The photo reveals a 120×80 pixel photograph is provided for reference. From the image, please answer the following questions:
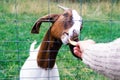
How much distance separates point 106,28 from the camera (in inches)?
247

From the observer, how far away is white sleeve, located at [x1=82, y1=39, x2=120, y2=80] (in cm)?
195

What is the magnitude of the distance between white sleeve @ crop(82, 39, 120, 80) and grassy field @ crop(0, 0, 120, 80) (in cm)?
121

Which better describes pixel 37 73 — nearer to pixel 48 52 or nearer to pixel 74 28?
pixel 48 52

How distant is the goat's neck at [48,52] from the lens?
12.3 ft

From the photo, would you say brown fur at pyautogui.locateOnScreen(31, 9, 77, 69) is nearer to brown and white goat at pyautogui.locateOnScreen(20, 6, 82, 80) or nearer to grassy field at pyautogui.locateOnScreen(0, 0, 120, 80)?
brown and white goat at pyautogui.locateOnScreen(20, 6, 82, 80)

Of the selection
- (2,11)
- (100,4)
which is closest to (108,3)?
(100,4)

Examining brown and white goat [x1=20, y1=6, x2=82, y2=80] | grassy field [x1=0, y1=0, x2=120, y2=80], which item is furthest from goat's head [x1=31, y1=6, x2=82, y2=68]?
grassy field [x1=0, y1=0, x2=120, y2=80]

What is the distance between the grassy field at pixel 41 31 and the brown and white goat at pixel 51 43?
15 cm

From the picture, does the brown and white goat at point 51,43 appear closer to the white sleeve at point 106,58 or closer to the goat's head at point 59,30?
the goat's head at point 59,30

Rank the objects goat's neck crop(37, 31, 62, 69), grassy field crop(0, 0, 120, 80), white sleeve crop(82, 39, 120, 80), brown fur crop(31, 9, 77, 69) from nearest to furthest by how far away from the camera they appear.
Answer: white sleeve crop(82, 39, 120, 80) → brown fur crop(31, 9, 77, 69) → goat's neck crop(37, 31, 62, 69) → grassy field crop(0, 0, 120, 80)

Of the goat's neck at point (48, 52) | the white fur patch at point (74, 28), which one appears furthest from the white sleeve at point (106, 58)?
the goat's neck at point (48, 52)

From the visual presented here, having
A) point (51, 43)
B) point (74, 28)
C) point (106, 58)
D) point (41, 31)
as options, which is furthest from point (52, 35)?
point (41, 31)

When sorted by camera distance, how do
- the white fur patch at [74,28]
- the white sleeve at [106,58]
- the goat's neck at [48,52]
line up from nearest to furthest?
the white sleeve at [106,58] < the white fur patch at [74,28] < the goat's neck at [48,52]

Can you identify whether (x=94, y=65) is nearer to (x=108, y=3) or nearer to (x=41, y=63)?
(x=41, y=63)
